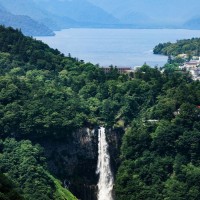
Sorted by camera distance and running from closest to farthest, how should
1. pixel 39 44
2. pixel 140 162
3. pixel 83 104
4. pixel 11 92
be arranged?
pixel 140 162, pixel 11 92, pixel 83 104, pixel 39 44

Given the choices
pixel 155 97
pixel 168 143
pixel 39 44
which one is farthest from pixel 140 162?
Answer: pixel 39 44

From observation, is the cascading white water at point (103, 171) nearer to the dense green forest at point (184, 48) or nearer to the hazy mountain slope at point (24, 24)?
the dense green forest at point (184, 48)

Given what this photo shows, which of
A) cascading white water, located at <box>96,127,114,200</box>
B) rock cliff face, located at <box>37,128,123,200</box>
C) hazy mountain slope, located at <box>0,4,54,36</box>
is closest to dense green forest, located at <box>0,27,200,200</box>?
rock cliff face, located at <box>37,128,123,200</box>

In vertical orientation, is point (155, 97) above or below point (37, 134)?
above

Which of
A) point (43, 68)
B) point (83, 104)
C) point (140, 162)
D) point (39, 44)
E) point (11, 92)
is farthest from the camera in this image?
point (39, 44)

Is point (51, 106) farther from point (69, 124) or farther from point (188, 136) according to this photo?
point (188, 136)

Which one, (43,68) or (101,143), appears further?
(43,68)

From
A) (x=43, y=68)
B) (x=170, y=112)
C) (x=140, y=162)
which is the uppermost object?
(x=43, y=68)
